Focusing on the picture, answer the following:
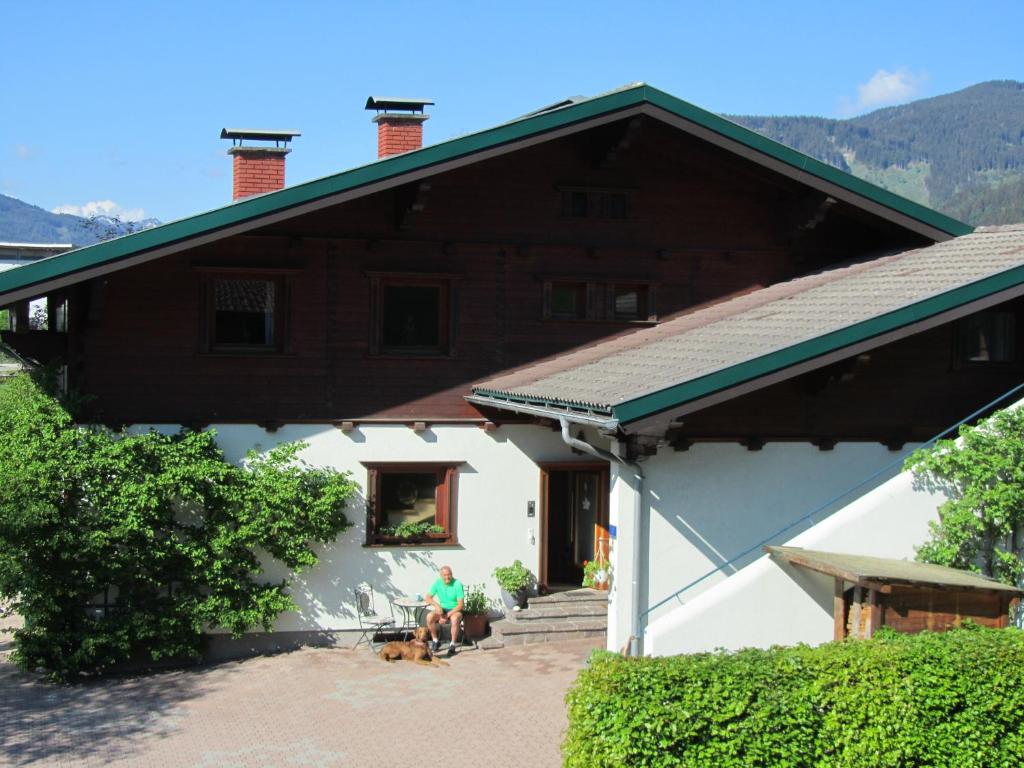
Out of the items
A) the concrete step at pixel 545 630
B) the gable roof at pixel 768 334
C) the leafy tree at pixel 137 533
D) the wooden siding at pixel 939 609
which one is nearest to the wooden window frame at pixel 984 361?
the gable roof at pixel 768 334

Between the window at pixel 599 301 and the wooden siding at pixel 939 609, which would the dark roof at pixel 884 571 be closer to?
the wooden siding at pixel 939 609

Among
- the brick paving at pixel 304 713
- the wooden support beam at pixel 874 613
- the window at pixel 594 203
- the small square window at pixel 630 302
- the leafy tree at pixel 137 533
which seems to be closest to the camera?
the wooden support beam at pixel 874 613

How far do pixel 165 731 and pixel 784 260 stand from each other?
34.3 feet

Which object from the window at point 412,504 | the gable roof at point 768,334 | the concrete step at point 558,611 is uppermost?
the gable roof at point 768,334

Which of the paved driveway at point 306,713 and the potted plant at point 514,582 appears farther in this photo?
the potted plant at point 514,582

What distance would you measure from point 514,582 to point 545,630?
0.74m

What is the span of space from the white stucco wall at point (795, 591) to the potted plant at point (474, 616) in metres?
4.07

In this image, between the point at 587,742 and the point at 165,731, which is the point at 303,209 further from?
the point at 587,742

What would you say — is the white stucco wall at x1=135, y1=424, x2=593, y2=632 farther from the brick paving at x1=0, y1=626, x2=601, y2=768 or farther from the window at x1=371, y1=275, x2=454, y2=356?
the window at x1=371, y1=275, x2=454, y2=356

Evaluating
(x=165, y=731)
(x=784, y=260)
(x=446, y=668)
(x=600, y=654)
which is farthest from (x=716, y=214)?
(x=165, y=731)

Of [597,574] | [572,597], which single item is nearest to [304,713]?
[572,597]

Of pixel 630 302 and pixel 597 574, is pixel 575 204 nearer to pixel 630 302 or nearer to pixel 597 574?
pixel 630 302

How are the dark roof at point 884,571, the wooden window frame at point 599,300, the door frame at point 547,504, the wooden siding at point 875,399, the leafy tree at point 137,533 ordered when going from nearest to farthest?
the dark roof at point 884,571
the wooden siding at point 875,399
the leafy tree at point 137,533
the door frame at point 547,504
the wooden window frame at point 599,300

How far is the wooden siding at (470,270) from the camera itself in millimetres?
14906
